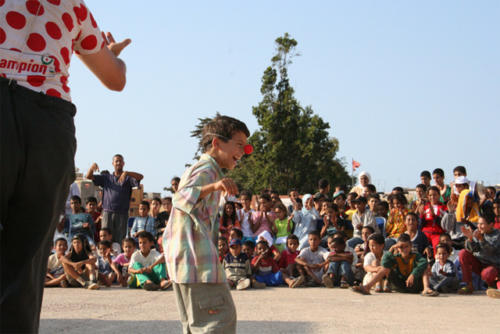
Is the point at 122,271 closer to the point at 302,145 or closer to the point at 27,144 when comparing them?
the point at 27,144

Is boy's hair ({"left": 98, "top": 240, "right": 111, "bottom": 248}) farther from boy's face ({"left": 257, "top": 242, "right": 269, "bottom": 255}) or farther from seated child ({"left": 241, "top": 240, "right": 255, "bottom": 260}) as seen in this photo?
boy's face ({"left": 257, "top": 242, "right": 269, "bottom": 255})

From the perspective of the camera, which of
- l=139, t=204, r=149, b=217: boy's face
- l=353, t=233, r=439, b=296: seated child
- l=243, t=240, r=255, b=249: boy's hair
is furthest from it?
l=139, t=204, r=149, b=217: boy's face

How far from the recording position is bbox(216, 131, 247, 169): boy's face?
3.51m

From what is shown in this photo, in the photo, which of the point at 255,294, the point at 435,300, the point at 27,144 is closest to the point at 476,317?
the point at 435,300

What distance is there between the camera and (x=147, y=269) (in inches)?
360

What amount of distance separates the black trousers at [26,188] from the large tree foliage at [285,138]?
2936cm

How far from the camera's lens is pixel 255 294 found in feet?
27.2

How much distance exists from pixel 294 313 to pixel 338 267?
3.29 m

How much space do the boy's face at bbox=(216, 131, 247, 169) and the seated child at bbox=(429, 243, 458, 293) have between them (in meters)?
5.88

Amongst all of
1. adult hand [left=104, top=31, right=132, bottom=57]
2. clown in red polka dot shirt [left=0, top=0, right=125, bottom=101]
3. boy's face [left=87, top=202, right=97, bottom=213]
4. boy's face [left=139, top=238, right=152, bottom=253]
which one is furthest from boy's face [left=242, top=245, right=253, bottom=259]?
clown in red polka dot shirt [left=0, top=0, right=125, bottom=101]

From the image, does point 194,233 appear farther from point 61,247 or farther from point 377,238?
point 61,247

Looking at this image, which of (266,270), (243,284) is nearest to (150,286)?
(243,284)

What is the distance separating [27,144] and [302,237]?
30.3 feet

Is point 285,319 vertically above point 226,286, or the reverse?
point 226,286
